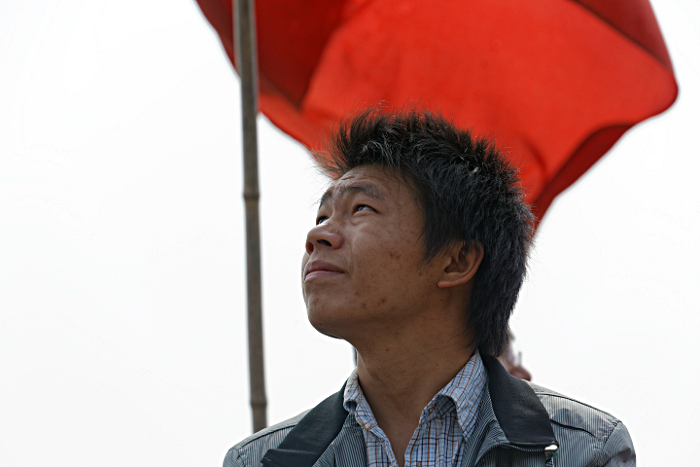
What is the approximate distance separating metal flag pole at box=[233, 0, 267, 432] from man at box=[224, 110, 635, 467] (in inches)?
33.0

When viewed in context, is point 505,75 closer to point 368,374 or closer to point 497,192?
point 497,192

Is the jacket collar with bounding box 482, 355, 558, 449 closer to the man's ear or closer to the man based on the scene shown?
the man

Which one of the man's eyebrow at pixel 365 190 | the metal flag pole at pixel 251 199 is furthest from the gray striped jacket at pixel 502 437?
the metal flag pole at pixel 251 199

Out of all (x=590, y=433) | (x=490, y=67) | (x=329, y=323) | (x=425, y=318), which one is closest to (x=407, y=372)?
(x=425, y=318)

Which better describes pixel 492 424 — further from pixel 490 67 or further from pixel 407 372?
pixel 490 67

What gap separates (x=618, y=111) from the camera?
4.86 meters

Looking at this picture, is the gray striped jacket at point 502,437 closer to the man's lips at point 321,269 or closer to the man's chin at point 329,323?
the man's chin at point 329,323

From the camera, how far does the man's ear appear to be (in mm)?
2179

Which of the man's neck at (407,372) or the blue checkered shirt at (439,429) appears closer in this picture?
the blue checkered shirt at (439,429)

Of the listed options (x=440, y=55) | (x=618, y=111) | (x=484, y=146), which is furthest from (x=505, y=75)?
(x=484, y=146)

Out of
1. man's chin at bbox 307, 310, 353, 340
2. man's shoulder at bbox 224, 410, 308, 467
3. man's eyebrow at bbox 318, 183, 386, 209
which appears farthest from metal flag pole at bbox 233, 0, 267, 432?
man's chin at bbox 307, 310, 353, 340

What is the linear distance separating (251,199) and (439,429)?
1.59 meters

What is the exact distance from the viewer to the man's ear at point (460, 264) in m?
2.18

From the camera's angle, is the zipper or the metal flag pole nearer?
the zipper
